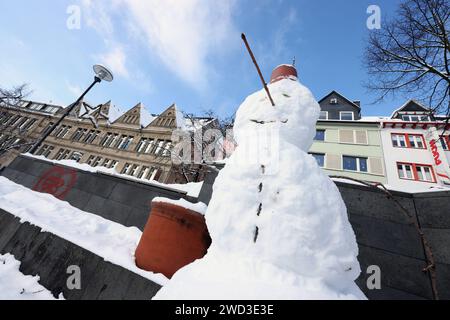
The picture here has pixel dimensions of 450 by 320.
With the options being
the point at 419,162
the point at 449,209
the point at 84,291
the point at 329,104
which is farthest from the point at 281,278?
the point at 329,104

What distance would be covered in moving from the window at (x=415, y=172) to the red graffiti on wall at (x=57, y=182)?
64.9ft

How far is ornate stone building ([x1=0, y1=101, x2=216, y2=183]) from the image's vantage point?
21.3 m

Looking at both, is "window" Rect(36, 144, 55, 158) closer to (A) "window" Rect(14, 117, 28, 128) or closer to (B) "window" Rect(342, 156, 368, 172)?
(A) "window" Rect(14, 117, 28, 128)

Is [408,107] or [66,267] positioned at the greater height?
[408,107]

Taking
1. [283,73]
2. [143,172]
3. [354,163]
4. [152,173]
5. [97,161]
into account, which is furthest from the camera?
[97,161]

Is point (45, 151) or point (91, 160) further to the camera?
point (45, 151)

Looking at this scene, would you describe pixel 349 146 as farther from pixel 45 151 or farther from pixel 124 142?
pixel 45 151

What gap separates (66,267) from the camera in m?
2.98

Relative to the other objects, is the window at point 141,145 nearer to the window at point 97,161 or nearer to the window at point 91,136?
the window at point 97,161

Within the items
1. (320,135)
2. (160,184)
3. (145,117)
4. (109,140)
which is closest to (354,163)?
(320,135)

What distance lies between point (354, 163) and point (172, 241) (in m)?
17.6

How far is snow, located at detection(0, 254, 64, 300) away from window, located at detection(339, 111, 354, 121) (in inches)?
872

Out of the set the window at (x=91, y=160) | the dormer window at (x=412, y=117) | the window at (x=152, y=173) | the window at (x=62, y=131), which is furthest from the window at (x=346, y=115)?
the window at (x=62, y=131)
